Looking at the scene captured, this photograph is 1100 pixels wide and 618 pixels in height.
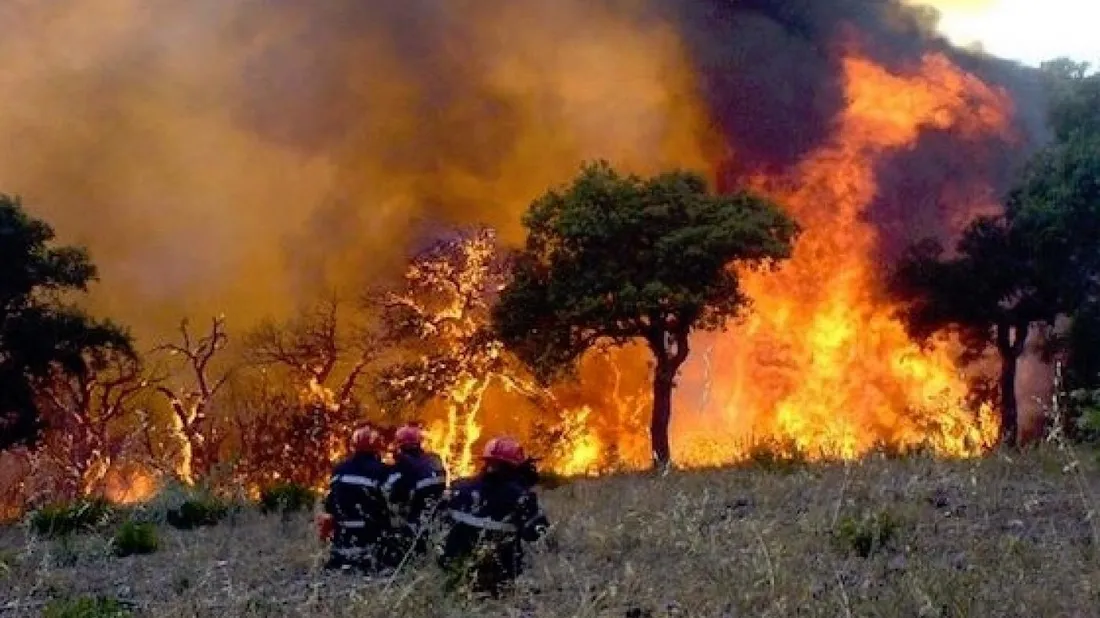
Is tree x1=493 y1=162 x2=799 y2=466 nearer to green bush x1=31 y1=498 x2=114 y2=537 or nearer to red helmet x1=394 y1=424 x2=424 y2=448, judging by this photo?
→ green bush x1=31 y1=498 x2=114 y2=537

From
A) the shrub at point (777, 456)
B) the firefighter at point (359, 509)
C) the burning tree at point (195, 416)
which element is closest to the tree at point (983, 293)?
the shrub at point (777, 456)

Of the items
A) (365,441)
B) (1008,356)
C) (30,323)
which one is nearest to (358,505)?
(365,441)

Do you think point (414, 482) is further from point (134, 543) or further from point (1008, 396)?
point (1008, 396)

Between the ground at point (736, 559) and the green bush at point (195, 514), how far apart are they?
119cm

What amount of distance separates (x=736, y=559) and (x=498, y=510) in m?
2.04

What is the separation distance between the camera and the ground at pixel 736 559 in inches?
221

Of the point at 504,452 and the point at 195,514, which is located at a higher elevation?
the point at 504,452

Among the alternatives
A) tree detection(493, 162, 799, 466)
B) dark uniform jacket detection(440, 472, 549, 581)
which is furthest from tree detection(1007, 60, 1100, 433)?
dark uniform jacket detection(440, 472, 549, 581)

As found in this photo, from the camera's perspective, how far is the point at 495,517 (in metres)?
8.32

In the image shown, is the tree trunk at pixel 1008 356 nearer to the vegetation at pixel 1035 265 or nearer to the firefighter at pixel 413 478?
the vegetation at pixel 1035 265

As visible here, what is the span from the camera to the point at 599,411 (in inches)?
1420

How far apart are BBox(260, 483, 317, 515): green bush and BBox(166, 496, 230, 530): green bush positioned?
0.61m

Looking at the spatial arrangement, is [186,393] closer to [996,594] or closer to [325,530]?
[325,530]

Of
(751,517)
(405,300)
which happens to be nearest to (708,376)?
(405,300)
